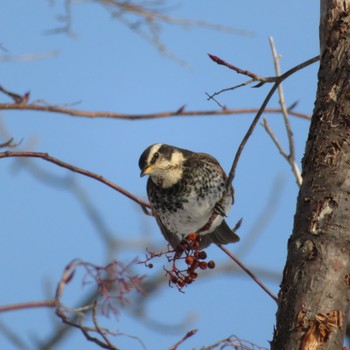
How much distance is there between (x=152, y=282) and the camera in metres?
9.88

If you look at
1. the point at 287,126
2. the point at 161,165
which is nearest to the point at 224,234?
the point at 161,165

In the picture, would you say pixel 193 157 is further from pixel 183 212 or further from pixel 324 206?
pixel 324 206

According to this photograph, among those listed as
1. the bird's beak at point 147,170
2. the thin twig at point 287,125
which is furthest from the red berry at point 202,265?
the bird's beak at point 147,170

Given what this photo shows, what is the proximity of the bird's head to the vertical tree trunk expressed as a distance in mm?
1896

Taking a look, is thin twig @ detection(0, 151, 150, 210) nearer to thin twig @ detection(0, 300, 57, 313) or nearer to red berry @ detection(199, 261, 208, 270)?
red berry @ detection(199, 261, 208, 270)

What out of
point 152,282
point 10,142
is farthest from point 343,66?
point 152,282

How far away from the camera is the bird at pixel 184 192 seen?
16.2 ft

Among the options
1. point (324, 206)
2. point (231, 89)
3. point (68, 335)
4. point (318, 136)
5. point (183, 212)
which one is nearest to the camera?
point (324, 206)

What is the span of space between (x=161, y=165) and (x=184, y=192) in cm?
24

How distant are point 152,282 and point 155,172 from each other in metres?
5.08

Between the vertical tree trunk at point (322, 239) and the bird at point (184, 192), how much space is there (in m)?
1.77

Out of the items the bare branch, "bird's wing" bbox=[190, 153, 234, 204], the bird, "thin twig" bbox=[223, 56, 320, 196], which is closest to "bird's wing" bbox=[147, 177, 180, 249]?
the bird

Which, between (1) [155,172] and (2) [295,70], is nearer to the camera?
(2) [295,70]

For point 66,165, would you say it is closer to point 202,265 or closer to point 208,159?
point 202,265
